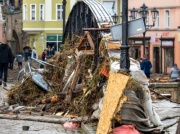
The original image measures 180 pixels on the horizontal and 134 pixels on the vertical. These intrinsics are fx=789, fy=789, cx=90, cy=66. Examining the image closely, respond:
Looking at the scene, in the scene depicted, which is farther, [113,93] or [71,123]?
[71,123]

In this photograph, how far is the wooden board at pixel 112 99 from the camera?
1302 cm

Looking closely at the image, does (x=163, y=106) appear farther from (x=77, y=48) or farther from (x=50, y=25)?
(x=50, y=25)

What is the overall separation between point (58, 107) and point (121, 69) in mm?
5236

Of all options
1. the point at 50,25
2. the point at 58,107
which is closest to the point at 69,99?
the point at 58,107

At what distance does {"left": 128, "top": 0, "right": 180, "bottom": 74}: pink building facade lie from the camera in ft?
211

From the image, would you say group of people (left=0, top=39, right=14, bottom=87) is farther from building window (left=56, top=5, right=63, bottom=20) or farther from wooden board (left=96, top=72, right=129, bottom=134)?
building window (left=56, top=5, right=63, bottom=20)

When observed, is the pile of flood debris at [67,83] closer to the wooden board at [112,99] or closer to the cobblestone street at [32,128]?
the cobblestone street at [32,128]

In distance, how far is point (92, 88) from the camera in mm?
16406

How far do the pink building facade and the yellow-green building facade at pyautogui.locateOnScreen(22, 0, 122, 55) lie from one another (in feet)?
32.8

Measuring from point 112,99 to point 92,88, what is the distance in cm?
321

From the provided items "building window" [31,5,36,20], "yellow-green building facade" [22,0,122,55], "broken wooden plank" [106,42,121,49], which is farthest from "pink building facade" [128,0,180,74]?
"broken wooden plank" [106,42,121,49]

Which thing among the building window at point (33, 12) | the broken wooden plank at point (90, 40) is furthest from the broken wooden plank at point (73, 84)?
the building window at point (33, 12)

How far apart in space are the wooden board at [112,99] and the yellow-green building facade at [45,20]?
206ft

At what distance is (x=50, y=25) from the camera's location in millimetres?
77750
